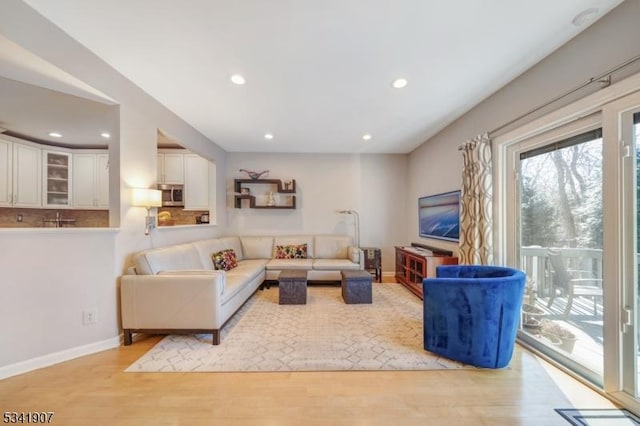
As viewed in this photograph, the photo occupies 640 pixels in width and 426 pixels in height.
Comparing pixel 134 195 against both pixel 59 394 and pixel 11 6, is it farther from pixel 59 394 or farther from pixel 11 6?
pixel 59 394

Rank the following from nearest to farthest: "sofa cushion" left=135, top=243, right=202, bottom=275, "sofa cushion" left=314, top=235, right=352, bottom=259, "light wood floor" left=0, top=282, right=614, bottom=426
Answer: "light wood floor" left=0, top=282, right=614, bottom=426, "sofa cushion" left=135, top=243, right=202, bottom=275, "sofa cushion" left=314, top=235, right=352, bottom=259

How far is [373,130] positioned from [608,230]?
9.68 ft

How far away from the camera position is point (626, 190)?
166cm

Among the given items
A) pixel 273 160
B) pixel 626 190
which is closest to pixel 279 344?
pixel 626 190

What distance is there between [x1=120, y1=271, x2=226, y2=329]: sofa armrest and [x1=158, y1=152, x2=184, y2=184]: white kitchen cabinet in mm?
2886

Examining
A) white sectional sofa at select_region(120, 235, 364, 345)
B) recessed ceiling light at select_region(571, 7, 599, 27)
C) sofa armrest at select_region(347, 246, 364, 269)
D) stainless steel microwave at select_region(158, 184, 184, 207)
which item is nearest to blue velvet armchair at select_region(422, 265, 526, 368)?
recessed ceiling light at select_region(571, 7, 599, 27)

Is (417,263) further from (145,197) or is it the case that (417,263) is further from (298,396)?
(145,197)

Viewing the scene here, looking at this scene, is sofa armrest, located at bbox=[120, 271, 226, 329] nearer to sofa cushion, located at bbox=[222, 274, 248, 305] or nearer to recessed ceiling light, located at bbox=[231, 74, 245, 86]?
sofa cushion, located at bbox=[222, 274, 248, 305]

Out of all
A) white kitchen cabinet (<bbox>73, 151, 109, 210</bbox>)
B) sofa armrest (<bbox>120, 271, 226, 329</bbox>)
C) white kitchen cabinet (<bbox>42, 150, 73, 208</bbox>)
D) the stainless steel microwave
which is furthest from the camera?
the stainless steel microwave

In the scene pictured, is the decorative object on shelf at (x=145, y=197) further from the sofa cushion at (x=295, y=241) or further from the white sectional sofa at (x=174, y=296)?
the sofa cushion at (x=295, y=241)

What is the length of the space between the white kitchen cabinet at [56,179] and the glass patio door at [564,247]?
21.9ft

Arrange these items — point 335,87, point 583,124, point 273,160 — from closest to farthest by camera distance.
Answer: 1. point 583,124
2. point 335,87
3. point 273,160

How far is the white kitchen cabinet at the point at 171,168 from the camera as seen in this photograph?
15.9 feet

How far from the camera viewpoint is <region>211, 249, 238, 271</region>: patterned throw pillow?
3.91 meters
